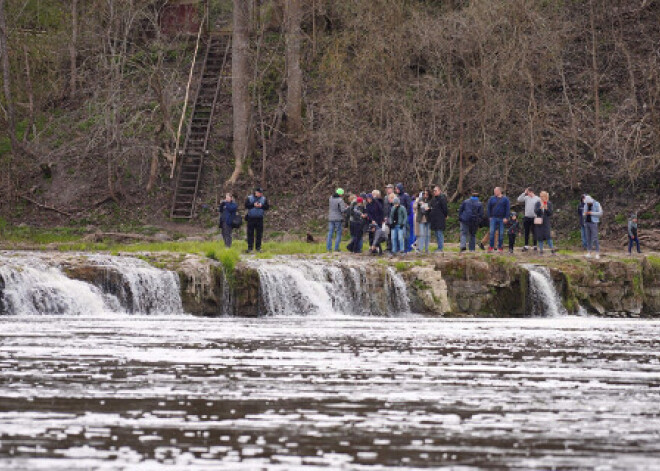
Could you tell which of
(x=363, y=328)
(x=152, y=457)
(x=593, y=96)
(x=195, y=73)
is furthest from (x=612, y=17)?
(x=152, y=457)

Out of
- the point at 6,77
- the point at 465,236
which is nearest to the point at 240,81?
the point at 6,77

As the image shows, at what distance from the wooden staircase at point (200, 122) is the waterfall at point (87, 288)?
57.7ft

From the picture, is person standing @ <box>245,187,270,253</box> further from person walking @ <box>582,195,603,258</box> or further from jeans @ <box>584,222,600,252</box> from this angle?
jeans @ <box>584,222,600,252</box>

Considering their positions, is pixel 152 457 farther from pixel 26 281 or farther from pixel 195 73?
pixel 195 73

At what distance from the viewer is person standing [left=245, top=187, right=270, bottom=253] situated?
33.0 meters

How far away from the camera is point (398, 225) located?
33.1 m

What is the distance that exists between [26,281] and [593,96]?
2589 cm

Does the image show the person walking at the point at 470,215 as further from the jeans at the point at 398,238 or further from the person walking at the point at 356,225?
the person walking at the point at 356,225

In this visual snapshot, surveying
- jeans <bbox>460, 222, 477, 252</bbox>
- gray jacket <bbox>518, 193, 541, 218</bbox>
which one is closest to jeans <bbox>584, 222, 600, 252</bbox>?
gray jacket <bbox>518, 193, 541, 218</bbox>

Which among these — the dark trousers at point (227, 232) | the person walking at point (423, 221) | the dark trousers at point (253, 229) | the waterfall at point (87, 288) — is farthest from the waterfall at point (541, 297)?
the waterfall at point (87, 288)

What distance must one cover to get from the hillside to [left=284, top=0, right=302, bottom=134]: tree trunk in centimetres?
49

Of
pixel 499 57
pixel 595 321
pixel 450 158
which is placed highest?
pixel 499 57

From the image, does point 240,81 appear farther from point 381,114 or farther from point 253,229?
point 253,229

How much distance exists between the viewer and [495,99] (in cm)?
4534
